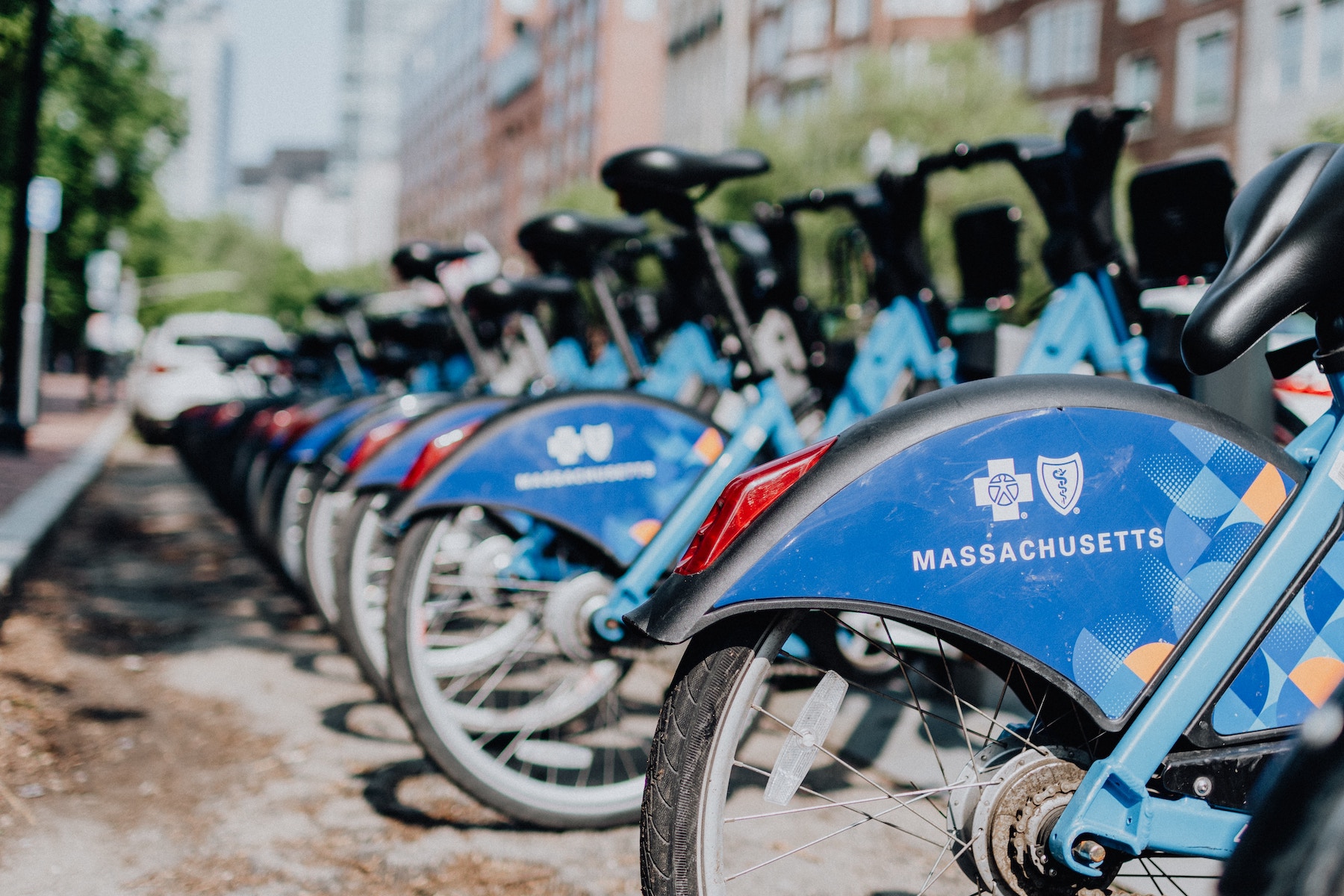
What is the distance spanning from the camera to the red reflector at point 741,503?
1676 mm

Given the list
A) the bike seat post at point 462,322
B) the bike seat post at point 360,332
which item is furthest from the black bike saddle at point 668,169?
the bike seat post at point 360,332

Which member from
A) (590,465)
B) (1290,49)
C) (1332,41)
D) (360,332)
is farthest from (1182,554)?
(1290,49)

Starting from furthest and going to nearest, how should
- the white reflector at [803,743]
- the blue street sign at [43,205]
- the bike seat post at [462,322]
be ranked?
the blue street sign at [43,205], the bike seat post at [462,322], the white reflector at [803,743]

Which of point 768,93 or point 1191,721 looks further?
point 768,93

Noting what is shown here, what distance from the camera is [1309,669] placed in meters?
1.68

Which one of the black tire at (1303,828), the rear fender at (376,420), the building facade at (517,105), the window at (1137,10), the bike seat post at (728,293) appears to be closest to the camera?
the black tire at (1303,828)

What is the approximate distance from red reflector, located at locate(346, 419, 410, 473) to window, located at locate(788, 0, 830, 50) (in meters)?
40.8

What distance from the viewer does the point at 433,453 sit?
3143mm

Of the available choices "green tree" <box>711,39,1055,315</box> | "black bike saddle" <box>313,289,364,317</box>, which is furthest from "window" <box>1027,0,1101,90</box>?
"black bike saddle" <box>313,289,364,317</box>

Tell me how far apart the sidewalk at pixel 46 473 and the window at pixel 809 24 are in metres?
29.3

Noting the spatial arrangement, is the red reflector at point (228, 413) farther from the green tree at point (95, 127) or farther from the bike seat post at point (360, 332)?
the green tree at point (95, 127)

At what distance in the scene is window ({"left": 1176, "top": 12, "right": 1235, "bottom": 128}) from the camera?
28438mm

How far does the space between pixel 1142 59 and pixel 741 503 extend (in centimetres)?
3355

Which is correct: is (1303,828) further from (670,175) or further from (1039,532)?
(670,175)
